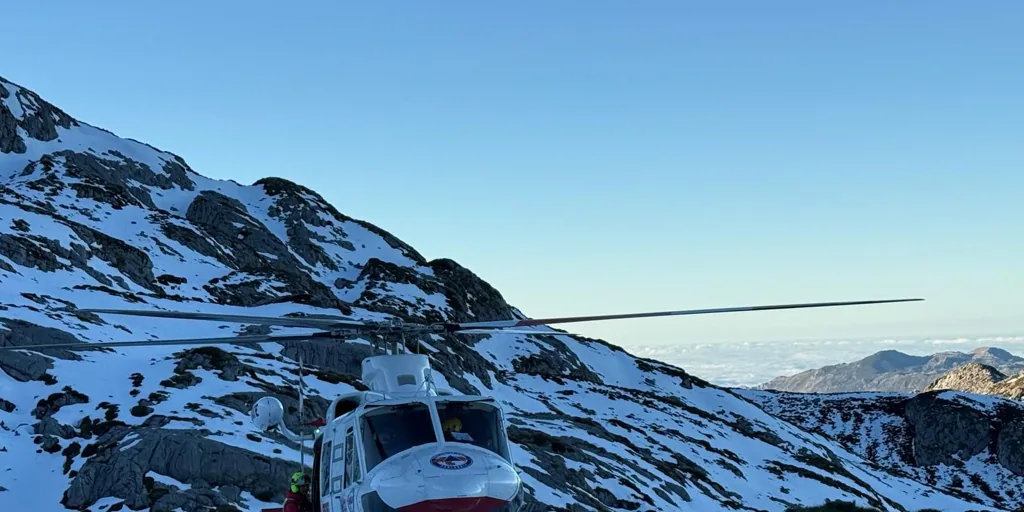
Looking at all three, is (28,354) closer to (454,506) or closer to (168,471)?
(168,471)

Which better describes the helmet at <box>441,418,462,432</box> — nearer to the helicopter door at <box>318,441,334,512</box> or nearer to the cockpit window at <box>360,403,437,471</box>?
the cockpit window at <box>360,403,437,471</box>

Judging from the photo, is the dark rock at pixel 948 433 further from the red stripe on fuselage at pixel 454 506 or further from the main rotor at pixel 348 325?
the red stripe on fuselage at pixel 454 506

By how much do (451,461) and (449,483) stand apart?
428 millimetres

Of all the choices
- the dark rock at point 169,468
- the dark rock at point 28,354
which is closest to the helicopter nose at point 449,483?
the dark rock at point 169,468

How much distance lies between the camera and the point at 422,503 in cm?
1053

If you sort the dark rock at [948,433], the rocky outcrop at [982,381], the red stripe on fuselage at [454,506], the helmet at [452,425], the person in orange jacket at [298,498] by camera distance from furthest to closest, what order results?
the rocky outcrop at [982,381]
the dark rock at [948,433]
the person in orange jacket at [298,498]
the helmet at [452,425]
the red stripe on fuselage at [454,506]

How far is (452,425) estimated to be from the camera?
39.6ft

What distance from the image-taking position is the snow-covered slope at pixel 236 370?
27.6 metres

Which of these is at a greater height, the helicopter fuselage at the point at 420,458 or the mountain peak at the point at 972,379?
the helicopter fuselage at the point at 420,458

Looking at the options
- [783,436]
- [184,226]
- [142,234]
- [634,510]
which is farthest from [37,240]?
[783,436]

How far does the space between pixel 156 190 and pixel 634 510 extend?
385 feet

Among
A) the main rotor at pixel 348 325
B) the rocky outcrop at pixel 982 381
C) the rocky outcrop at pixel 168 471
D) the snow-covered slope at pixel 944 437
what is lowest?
the snow-covered slope at pixel 944 437

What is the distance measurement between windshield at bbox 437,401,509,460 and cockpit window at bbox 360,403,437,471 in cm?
28

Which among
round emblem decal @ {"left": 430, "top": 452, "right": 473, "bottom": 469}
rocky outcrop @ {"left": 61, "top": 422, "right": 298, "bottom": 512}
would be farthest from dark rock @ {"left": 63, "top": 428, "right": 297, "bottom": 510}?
round emblem decal @ {"left": 430, "top": 452, "right": 473, "bottom": 469}
